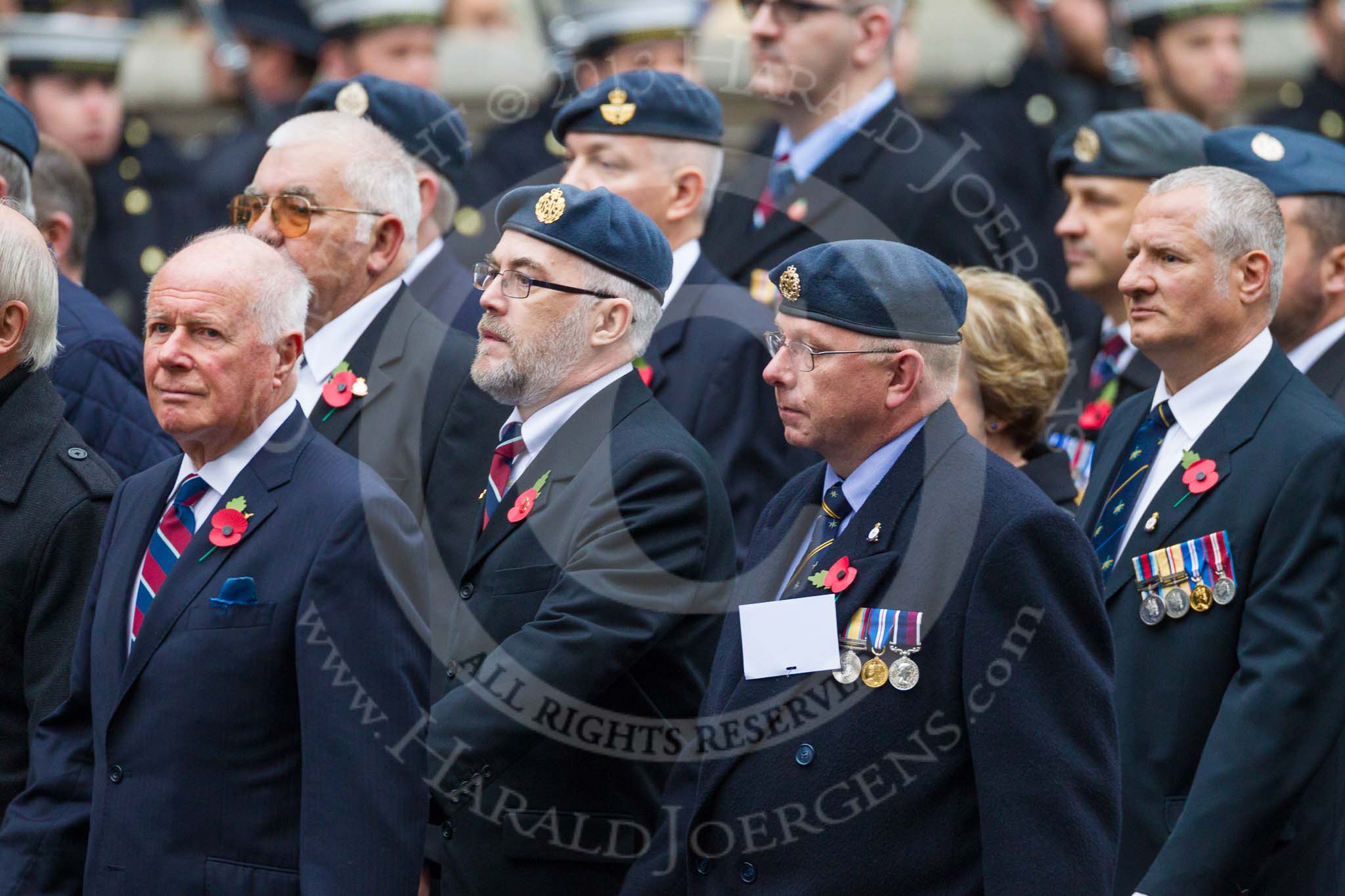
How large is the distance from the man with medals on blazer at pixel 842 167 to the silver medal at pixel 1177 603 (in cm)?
195

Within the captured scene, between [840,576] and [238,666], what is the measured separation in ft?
3.95

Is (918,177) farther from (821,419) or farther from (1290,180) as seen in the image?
(821,419)

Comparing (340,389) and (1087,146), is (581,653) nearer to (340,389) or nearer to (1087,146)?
(340,389)

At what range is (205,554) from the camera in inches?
160

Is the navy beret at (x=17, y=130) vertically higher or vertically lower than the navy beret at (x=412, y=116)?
lower

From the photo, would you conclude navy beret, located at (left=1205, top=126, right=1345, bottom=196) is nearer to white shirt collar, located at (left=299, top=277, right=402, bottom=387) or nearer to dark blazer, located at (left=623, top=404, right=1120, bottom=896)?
dark blazer, located at (left=623, top=404, right=1120, bottom=896)

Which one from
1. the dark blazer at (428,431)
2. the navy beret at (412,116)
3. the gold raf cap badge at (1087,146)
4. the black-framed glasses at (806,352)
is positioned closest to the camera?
the black-framed glasses at (806,352)

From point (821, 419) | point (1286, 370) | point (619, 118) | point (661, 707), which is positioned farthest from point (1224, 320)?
point (619, 118)

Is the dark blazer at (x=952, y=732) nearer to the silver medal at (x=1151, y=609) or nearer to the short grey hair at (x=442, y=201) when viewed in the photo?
the silver medal at (x=1151, y=609)

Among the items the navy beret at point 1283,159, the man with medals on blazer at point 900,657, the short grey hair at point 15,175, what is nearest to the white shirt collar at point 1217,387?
the navy beret at point 1283,159

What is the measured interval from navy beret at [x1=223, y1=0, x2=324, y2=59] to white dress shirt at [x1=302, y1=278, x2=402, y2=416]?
414 centimetres

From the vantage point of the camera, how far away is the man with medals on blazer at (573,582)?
4.41 meters

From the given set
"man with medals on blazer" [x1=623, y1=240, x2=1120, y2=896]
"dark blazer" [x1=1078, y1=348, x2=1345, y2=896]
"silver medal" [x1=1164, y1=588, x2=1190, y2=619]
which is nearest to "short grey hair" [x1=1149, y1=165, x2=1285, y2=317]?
"dark blazer" [x1=1078, y1=348, x2=1345, y2=896]

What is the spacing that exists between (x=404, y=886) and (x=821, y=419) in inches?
49.5
